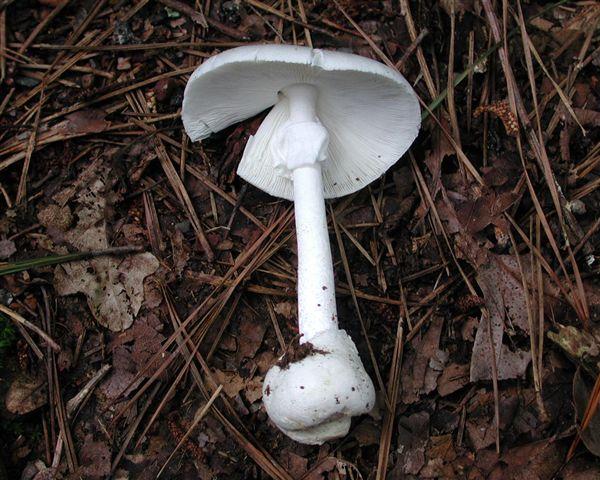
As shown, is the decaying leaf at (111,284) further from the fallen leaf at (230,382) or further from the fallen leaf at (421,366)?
the fallen leaf at (421,366)

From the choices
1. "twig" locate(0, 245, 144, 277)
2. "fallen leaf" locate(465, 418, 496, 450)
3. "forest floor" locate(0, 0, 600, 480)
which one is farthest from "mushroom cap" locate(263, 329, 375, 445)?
"twig" locate(0, 245, 144, 277)

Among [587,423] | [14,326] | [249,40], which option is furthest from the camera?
[249,40]

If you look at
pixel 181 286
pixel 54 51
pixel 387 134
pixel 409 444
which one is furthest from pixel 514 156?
pixel 54 51

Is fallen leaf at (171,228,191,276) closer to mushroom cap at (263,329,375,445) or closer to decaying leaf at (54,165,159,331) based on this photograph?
decaying leaf at (54,165,159,331)

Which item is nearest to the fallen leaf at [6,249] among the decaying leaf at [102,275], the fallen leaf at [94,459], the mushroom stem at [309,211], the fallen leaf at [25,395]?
the decaying leaf at [102,275]

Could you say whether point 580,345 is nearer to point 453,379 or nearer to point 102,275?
point 453,379

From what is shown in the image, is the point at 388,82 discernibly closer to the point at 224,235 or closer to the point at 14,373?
the point at 224,235

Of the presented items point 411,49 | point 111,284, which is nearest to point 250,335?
point 111,284
